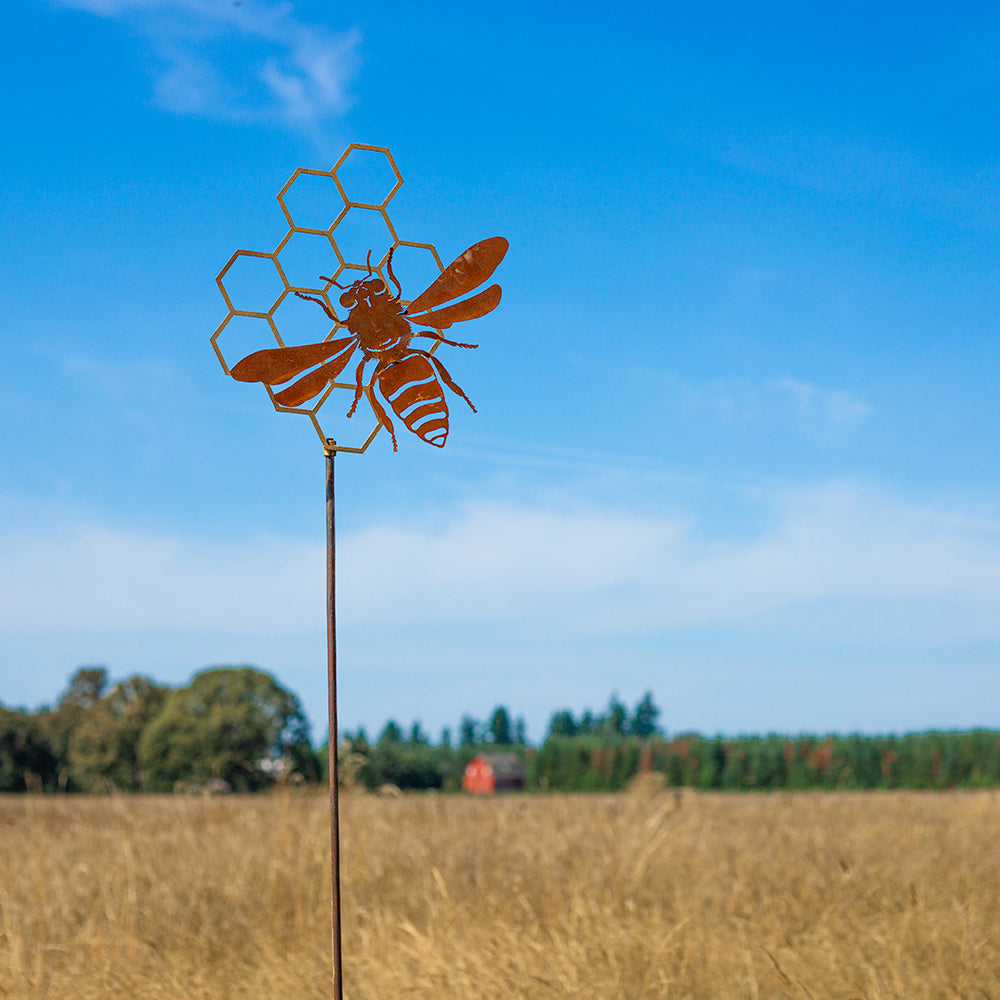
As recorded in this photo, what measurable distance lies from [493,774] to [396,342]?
29808mm

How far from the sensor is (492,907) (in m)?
5.03

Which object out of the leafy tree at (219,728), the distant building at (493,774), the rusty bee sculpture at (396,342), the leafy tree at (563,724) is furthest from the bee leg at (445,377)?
the leafy tree at (563,724)

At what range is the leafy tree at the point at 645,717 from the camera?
7169 cm

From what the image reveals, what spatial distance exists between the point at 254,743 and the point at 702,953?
46.4ft

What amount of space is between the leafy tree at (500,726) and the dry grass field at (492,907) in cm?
5026

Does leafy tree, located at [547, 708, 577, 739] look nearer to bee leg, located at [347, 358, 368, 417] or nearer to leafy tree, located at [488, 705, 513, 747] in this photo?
leafy tree, located at [488, 705, 513, 747]

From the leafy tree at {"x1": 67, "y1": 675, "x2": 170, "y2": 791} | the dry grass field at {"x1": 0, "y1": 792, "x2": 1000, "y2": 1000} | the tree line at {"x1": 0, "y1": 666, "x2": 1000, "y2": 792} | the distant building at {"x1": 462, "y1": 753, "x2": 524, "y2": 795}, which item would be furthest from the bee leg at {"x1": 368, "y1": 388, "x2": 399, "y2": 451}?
the distant building at {"x1": 462, "y1": 753, "x2": 524, "y2": 795}

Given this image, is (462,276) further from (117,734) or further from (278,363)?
(117,734)

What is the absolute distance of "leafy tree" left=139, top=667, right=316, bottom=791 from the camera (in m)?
16.5

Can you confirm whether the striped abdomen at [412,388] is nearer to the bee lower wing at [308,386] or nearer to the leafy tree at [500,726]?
the bee lower wing at [308,386]

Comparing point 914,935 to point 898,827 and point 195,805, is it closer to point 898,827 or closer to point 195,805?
point 898,827

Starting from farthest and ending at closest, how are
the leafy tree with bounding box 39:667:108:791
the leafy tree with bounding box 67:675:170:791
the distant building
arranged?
the distant building < the leafy tree with bounding box 39:667:108:791 < the leafy tree with bounding box 67:675:170:791

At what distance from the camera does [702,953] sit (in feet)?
14.4

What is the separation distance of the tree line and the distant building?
2.83 feet
